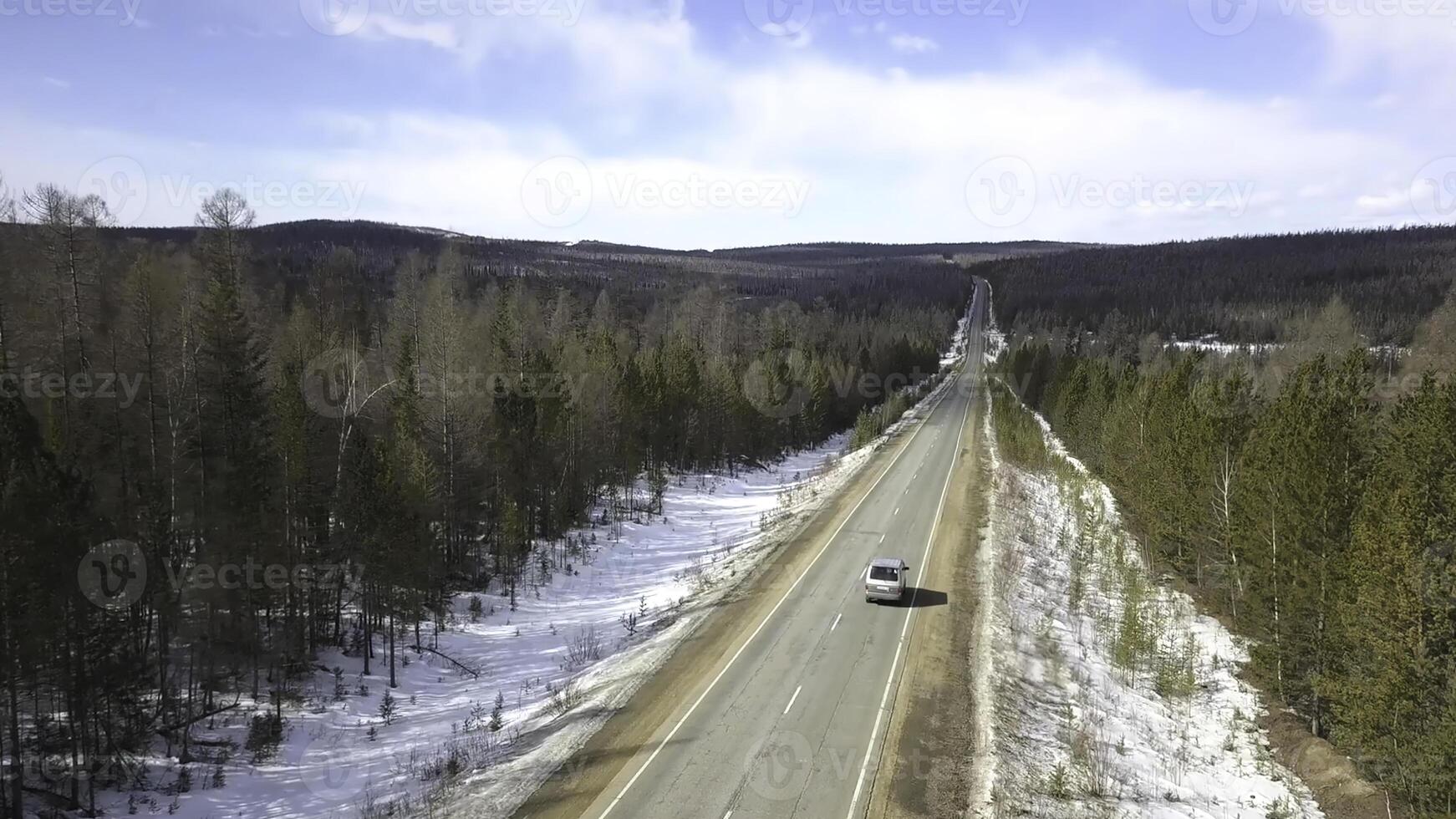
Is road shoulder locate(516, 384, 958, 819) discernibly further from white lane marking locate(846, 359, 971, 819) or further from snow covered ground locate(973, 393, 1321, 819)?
snow covered ground locate(973, 393, 1321, 819)

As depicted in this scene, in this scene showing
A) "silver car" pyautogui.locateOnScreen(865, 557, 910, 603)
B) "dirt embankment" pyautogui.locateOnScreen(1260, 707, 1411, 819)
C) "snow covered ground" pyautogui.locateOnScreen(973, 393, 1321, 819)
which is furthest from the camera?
"silver car" pyautogui.locateOnScreen(865, 557, 910, 603)

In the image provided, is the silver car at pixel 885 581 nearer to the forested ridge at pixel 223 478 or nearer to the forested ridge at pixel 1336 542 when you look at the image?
the forested ridge at pixel 1336 542

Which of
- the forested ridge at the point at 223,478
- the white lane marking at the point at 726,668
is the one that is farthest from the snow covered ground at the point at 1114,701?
the forested ridge at the point at 223,478

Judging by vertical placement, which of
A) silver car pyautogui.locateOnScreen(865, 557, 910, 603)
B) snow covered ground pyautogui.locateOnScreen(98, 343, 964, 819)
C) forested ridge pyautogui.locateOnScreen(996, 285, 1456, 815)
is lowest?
snow covered ground pyautogui.locateOnScreen(98, 343, 964, 819)

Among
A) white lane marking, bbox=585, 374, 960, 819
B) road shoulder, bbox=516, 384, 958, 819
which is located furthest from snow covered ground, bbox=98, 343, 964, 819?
white lane marking, bbox=585, 374, 960, 819

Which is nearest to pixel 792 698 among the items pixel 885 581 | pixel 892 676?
pixel 892 676

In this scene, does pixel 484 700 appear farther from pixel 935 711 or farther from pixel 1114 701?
pixel 1114 701

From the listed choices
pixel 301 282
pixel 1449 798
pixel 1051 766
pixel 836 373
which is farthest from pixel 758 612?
pixel 301 282
